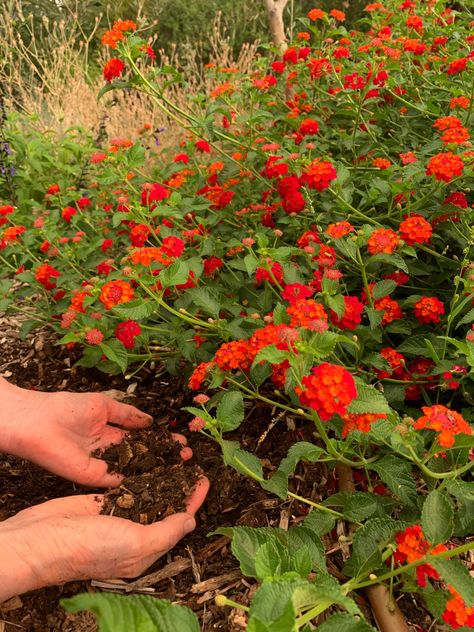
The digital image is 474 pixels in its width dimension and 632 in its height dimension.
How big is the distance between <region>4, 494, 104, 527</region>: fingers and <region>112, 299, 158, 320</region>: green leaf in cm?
57

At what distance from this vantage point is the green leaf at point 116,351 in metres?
1.90

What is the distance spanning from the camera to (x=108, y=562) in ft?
4.94

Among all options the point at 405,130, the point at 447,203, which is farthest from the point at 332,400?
the point at 405,130

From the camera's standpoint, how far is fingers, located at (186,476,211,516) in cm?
170

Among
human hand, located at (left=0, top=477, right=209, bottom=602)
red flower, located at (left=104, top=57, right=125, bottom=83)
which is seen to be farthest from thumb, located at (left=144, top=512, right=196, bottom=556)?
red flower, located at (left=104, top=57, right=125, bottom=83)

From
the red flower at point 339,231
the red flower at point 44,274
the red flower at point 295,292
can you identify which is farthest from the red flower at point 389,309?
the red flower at point 44,274

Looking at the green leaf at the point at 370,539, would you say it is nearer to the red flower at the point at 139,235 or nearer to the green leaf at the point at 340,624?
the green leaf at the point at 340,624

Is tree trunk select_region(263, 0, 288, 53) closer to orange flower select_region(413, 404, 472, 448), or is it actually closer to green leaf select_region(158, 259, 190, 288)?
green leaf select_region(158, 259, 190, 288)

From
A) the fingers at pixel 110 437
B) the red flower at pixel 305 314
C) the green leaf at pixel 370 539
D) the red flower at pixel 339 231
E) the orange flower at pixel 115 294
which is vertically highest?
the red flower at pixel 305 314

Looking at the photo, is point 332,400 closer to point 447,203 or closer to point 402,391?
point 402,391

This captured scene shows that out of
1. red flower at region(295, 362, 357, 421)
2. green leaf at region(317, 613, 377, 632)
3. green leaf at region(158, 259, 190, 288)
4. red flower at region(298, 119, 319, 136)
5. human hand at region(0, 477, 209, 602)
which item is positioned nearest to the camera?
green leaf at region(317, 613, 377, 632)

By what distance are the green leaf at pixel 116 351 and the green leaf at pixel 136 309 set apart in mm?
→ 293

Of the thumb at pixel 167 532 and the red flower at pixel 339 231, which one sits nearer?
the thumb at pixel 167 532

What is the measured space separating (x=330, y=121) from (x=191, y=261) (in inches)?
53.6
